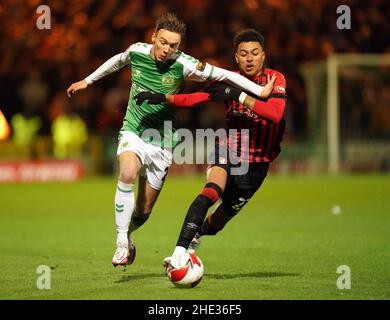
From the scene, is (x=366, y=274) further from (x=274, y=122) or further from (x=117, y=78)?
(x=117, y=78)

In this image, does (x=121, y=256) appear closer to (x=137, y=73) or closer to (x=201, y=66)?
(x=137, y=73)

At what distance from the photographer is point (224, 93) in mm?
8414

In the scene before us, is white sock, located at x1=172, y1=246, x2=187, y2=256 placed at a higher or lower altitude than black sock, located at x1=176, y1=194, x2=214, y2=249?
lower

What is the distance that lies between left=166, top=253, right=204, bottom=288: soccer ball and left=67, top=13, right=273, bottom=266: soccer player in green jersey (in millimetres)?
901

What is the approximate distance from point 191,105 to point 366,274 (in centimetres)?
228

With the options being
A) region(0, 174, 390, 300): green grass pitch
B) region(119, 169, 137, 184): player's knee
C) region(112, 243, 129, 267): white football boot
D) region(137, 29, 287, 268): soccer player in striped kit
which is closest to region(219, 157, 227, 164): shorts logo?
region(137, 29, 287, 268): soccer player in striped kit

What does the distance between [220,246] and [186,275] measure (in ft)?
12.2

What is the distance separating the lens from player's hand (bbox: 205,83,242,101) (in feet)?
27.6

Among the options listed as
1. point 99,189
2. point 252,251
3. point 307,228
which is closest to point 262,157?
point 252,251

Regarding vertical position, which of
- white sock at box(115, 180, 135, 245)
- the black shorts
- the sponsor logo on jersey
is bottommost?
white sock at box(115, 180, 135, 245)

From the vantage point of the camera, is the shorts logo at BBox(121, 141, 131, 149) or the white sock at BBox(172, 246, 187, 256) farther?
the shorts logo at BBox(121, 141, 131, 149)

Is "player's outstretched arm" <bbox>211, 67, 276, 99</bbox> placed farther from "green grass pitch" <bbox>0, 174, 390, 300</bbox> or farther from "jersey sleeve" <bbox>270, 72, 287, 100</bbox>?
"green grass pitch" <bbox>0, 174, 390, 300</bbox>

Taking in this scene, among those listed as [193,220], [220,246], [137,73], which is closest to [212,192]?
[193,220]

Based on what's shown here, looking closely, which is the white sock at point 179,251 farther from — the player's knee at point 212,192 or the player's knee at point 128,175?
the player's knee at point 128,175
